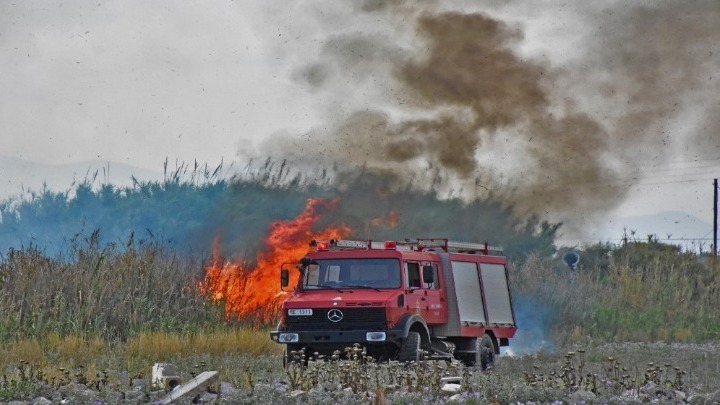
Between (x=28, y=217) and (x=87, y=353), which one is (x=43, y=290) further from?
(x=28, y=217)

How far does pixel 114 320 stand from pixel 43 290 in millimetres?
1428

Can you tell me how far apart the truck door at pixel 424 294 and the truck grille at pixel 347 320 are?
73cm

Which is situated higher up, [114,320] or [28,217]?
[28,217]

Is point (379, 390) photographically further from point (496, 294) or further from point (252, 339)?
point (496, 294)

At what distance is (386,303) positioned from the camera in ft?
66.0

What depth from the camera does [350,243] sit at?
21.2 m

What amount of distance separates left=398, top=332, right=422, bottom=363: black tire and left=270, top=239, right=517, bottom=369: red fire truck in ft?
0.06

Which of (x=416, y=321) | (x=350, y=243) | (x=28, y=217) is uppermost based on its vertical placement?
(x=28, y=217)

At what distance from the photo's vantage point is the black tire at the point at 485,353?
2247 centimetres

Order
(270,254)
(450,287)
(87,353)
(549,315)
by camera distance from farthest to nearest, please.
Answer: (549,315), (270,254), (450,287), (87,353)

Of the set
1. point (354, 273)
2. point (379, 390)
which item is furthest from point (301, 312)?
point (379, 390)

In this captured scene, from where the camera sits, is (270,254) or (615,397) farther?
(270,254)

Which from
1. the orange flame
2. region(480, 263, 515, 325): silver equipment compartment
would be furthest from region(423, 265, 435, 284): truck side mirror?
the orange flame

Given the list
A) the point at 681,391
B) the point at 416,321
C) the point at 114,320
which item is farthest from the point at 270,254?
the point at 681,391
